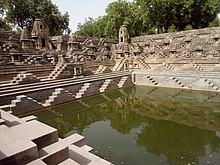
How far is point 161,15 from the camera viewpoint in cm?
3322

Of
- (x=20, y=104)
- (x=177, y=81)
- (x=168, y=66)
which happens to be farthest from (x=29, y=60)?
(x=168, y=66)

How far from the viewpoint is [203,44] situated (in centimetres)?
2377

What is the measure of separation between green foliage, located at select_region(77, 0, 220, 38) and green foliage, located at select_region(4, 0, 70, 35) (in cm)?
1155

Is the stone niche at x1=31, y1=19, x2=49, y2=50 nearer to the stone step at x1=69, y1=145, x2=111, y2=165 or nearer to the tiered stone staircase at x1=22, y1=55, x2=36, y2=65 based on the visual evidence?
the tiered stone staircase at x1=22, y1=55, x2=36, y2=65

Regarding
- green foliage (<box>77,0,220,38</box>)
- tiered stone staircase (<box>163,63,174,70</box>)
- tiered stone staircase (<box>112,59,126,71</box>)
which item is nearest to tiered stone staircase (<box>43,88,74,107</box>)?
tiered stone staircase (<box>112,59,126,71</box>)

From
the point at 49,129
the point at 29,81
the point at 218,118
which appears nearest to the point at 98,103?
the point at 29,81

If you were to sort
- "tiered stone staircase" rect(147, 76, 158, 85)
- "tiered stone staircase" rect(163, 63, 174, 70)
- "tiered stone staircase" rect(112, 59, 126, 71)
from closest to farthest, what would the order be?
"tiered stone staircase" rect(147, 76, 158, 85) < "tiered stone staircase" rect(112, 59, 126, 71) < "tiered stone staircase" rect(163, 63, 174, 70)

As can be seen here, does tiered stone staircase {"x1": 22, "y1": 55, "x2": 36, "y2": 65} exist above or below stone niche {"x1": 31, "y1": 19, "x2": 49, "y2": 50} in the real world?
below

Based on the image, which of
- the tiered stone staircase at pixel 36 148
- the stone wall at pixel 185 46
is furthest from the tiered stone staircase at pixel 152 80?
the tiered stone staircase at pixel 36 148

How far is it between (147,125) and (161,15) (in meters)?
29.9

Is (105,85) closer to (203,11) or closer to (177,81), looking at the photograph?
(177,81)

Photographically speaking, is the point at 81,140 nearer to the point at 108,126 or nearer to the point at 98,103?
the point at 108,126

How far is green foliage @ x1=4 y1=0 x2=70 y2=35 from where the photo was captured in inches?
1390

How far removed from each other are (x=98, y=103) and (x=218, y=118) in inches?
232
